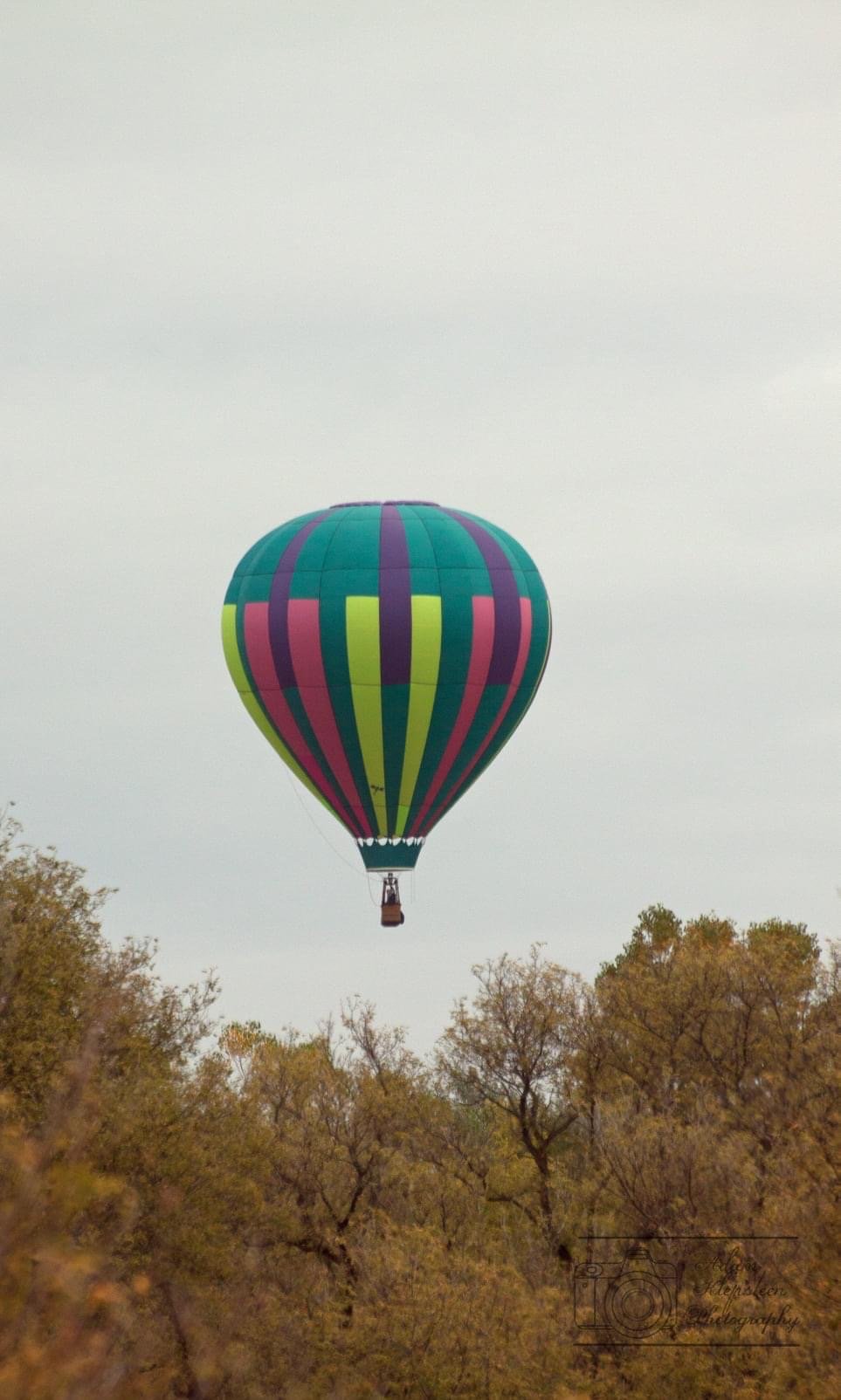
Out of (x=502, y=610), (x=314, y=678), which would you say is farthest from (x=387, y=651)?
(x=502, y=610)

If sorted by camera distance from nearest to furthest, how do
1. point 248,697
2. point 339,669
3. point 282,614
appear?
1. point 339,669
2. point 282,614
3. point 248,697

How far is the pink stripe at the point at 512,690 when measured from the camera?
58344mm

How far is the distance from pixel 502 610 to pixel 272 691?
7569 mm

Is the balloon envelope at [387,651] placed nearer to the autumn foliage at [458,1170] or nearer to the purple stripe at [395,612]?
the purple stripe at [395,612]

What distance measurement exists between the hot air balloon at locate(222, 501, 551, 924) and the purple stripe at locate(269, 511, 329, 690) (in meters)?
0.05

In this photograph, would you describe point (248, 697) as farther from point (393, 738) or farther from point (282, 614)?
point (393, 738)

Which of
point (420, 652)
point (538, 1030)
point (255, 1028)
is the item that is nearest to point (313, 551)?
point (420, 652)

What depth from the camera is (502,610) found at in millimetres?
57500

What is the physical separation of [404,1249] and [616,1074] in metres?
9.99

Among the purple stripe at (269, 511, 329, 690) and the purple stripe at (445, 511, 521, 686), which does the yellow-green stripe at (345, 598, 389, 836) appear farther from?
the purple stripe at (445, 511, 521, 686)

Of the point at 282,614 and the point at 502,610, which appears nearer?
the point at 282,614

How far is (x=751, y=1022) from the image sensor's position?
4666 cm

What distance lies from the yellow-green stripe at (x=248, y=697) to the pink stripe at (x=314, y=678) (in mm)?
1942

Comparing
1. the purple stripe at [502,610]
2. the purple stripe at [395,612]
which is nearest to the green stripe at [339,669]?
the purple stripe at [395,612]
